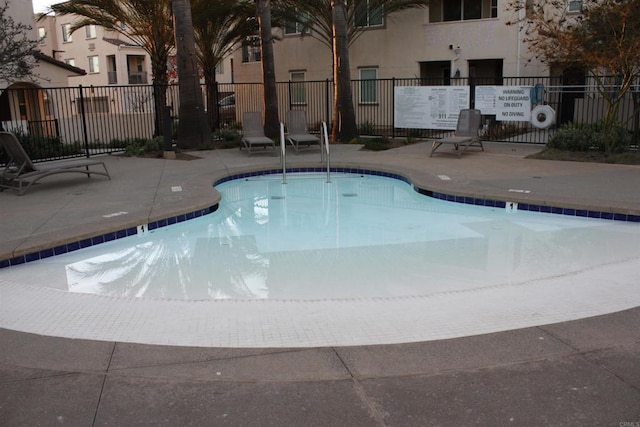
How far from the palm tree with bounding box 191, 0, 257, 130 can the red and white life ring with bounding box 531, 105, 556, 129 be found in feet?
33.6

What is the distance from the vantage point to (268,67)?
1617 cm

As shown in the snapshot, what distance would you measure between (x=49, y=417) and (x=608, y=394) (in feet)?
9.89

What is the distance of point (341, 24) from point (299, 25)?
8139 mm

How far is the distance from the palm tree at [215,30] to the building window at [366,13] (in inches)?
153

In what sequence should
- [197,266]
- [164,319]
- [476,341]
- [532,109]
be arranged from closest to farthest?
[476,341]
[164,319]
[197,266]
[532,109]

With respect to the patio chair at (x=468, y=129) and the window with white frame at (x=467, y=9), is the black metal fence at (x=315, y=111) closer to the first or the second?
the patio chair at (x=468, y=129)

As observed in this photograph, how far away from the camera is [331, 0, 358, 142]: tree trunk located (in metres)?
15.9

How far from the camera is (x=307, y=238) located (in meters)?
7.72

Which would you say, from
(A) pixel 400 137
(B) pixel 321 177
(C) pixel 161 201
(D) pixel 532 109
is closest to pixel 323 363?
(C) pixel 161 201

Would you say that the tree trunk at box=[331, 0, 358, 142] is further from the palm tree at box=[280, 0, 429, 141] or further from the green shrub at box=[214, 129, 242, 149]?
the green shrub at box=[214, 129, 242, 149]

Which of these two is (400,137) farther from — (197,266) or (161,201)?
(197,266)

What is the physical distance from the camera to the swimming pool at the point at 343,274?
431 centimetres

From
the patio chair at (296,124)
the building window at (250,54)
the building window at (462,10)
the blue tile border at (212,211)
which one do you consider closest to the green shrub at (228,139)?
the patio chair at (296,124)

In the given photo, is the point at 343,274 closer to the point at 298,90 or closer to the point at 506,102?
the point at 506,102
